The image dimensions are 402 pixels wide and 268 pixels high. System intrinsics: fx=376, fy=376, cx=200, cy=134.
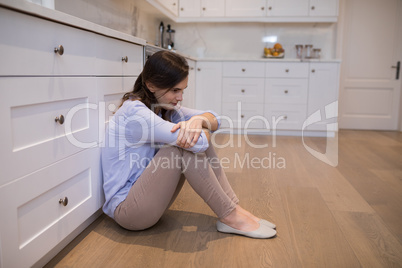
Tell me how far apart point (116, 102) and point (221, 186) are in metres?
0.67

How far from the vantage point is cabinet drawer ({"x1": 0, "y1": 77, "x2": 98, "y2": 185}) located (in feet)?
3.49

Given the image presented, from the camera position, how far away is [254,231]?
164cm

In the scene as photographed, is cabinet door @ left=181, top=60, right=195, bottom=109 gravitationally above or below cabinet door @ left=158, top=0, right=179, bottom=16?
below

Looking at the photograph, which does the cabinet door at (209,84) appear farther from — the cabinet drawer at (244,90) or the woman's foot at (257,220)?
the woman's foot at (257,220)

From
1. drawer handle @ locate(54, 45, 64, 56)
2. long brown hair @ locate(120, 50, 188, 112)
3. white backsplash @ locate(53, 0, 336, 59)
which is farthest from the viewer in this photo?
white backsplash @ locate(53, 0, 336, 59)

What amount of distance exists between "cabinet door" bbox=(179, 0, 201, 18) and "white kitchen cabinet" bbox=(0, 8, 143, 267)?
3.14 metres

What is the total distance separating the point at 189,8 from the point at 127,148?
139 inches

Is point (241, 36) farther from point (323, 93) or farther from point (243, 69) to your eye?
point (323, 93)

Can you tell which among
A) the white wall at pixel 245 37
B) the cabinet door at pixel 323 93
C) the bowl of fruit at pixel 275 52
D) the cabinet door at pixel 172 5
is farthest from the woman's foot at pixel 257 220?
the white wall at pixel 245 37

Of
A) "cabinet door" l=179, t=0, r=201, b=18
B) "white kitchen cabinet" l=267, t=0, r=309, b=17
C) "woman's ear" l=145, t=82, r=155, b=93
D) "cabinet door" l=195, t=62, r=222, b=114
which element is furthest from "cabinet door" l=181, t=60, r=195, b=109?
"woman's ear" l=145, t=82, r=155, b=93

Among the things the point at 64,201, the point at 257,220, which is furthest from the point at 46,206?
the point at 257,220

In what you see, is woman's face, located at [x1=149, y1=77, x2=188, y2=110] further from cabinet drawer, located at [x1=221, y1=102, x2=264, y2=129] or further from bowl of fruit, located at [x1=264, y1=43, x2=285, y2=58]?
bowl of fruit, located at [x1=264, y1=43, x2=285, y2=58]

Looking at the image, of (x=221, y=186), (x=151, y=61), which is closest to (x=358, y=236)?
(x=221, y=186)

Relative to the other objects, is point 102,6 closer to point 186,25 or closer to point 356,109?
point 186,25
